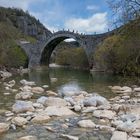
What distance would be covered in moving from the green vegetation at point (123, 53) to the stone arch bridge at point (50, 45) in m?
12.7

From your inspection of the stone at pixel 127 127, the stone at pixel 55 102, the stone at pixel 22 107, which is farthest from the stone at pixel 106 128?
the stone at pixel 55 102

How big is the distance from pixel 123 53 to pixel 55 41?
45137 mm

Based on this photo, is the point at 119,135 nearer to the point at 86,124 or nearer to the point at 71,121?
the point at 86,124

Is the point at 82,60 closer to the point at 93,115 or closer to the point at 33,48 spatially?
the point at 33,48

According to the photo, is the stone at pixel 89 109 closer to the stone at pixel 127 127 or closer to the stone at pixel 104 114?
the stone at pixel 104 114

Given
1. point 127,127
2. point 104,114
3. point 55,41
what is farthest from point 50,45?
point 127,127

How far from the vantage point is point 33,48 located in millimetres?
85188

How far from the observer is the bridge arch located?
71.2m

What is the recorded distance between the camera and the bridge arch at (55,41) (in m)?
71.2

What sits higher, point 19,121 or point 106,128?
point 19,121

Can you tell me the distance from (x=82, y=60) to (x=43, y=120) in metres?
58.1

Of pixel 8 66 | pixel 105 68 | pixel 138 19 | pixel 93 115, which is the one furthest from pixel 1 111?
pixel 8 66

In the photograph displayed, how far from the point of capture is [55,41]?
79000 mm

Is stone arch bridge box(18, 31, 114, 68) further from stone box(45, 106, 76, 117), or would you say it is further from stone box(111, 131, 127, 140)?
stone box(111, 131, 127, 140)
